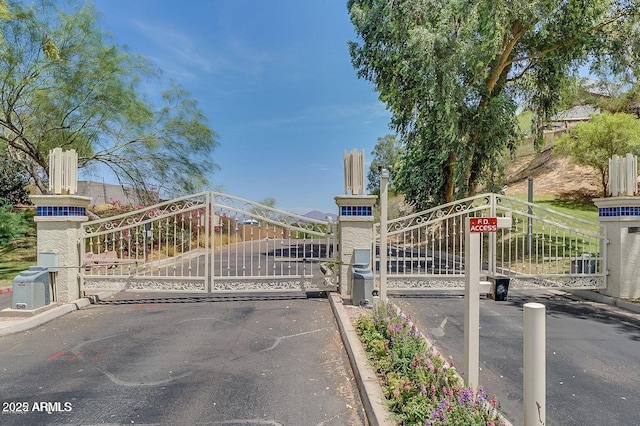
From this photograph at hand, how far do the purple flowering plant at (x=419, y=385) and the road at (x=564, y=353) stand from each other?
2.18 ft

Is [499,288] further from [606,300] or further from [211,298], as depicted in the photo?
[606,300]

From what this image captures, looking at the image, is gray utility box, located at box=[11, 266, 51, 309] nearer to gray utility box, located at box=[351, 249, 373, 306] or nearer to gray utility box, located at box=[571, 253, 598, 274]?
gray utility box, located at box=[351, 249, 373, 306]

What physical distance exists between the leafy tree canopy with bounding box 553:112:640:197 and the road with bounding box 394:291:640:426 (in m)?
15.1

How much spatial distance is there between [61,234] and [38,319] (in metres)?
1.59

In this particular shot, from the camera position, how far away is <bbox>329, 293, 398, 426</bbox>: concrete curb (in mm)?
2859

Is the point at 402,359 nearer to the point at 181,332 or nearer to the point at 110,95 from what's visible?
the point at 181,332

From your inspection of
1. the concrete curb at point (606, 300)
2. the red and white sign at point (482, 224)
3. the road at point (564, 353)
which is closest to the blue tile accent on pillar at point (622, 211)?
the concrete curb at point (606, 300)

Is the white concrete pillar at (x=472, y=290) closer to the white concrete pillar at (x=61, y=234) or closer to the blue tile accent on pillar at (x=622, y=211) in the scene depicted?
the blue tile accent on pillar at (x=622, y=211)

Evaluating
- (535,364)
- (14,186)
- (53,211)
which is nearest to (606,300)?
(535,364)

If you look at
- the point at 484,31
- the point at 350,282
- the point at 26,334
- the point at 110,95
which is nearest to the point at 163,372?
the point at 26,334

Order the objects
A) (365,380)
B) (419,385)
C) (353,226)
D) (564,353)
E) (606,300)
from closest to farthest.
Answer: (419,385) → (365,380) → (564,353) → (353,226) → (606,300)

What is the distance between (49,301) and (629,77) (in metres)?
18.8

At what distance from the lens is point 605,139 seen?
18641 mm

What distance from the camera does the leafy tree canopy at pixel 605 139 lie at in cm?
1778
